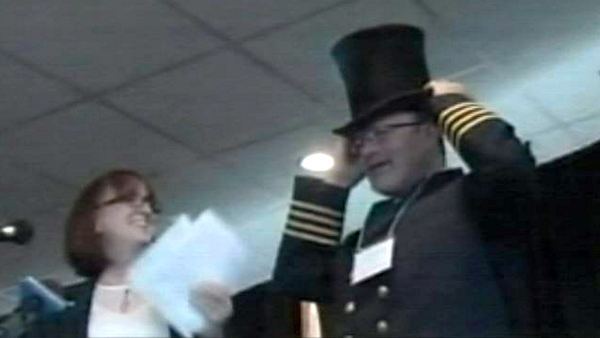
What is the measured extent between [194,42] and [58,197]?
1238mm

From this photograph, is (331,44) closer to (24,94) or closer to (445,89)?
(24,94)

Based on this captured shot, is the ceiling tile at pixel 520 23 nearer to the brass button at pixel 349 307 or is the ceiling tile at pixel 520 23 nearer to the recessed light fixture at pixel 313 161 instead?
the recessed light fixture at pixel 313 161

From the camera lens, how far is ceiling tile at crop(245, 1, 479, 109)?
3049mm

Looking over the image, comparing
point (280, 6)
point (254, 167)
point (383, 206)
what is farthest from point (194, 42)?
point (383, 206)

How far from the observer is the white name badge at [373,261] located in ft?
5.17

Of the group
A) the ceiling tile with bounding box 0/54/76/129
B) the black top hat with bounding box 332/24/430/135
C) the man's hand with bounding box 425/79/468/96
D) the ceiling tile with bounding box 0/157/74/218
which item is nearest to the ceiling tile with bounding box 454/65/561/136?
the ceiling tile with bounding box 0/54/76/129

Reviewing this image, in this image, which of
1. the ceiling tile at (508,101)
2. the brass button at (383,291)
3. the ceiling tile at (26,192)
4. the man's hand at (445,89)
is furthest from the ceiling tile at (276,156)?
the brass button at (383,291)

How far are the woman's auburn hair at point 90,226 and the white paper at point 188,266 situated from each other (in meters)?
0.21

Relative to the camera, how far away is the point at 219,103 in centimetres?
346

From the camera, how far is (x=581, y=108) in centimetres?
388

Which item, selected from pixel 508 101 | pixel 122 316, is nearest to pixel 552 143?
pixel 508 101

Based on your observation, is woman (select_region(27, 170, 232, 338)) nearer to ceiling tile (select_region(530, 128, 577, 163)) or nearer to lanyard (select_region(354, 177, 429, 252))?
lanyard (select_region(354, 177, 429, 252))

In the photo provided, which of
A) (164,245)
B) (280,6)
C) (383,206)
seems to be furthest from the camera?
(280,6)

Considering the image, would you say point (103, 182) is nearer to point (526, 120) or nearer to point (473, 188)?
point (473, 188)
